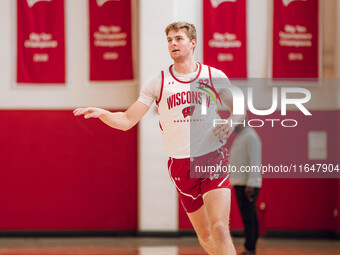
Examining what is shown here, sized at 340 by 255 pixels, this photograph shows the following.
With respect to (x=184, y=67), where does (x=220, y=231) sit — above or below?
below

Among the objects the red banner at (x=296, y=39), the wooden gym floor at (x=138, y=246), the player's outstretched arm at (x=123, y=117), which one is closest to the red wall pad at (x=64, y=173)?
the wooden gym floor at (x=138, y=246)

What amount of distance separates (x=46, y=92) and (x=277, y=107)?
420cm

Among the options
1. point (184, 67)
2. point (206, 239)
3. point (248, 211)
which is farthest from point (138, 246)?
point (184, 67)

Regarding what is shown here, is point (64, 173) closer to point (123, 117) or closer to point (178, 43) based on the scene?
point (123, 117)

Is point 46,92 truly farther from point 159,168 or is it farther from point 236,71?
point 236,71

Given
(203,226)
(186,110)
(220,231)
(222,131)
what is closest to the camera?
(220,231)

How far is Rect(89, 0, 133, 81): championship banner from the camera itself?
33.7 feet

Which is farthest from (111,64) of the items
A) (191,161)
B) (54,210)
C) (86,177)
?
(191,161)

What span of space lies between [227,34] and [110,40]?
2.12 metres

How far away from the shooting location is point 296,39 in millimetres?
10234

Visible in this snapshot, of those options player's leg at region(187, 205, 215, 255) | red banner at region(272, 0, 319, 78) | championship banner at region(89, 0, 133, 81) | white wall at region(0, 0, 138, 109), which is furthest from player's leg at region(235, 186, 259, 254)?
championship banner at region(89, 0, 133, 81)

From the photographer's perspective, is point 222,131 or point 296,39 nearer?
point 222,131

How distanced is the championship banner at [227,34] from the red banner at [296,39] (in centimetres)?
59

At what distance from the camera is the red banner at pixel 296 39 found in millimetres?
10180
